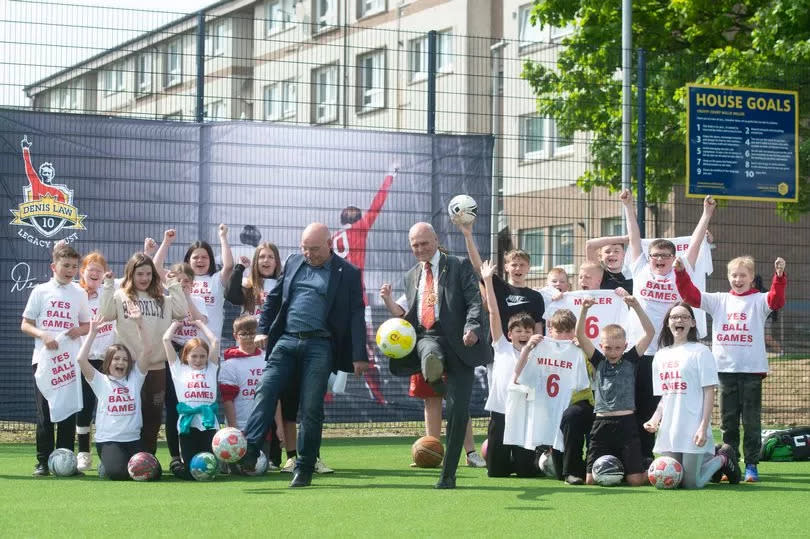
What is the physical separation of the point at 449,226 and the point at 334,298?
5034mm

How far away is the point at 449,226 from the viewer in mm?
14320

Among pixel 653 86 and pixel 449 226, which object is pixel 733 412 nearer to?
pixel 449 226

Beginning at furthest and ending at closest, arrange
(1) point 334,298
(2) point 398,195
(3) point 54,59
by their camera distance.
→ (2) point 398,195 < (3) point 54,59 < (1) point 334,298

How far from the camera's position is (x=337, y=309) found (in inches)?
372

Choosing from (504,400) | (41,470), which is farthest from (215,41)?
(504,400)

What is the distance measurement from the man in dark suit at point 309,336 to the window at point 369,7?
115ft

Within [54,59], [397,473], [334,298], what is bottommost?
[397,473]

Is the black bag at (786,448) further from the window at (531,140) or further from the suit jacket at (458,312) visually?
the window at (531,140)

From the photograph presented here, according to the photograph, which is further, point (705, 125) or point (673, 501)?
point (705, 125)

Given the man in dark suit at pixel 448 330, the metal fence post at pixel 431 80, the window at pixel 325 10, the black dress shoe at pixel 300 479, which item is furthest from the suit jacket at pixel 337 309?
the window at pixel 325 10

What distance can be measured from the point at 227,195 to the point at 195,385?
3.86m

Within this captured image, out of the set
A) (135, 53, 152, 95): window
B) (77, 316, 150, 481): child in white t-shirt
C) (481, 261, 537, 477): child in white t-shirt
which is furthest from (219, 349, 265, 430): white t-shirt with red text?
(135, 53, 152, 95): window

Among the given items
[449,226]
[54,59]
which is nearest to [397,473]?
[449,226]

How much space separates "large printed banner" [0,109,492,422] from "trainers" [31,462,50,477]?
2.97 meters
